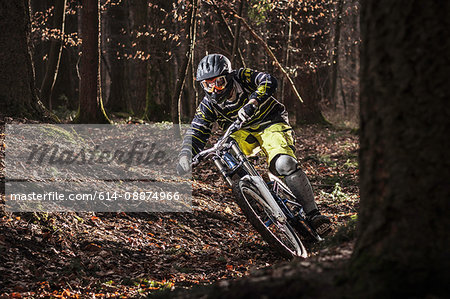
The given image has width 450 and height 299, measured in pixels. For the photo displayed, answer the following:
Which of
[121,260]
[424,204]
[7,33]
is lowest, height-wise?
[121,260]

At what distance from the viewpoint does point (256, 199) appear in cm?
527

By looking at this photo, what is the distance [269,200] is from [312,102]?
14232 millimetres

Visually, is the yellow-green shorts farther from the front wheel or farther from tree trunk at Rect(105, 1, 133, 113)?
tree trunk at Rect(105, 1, 133, 113)

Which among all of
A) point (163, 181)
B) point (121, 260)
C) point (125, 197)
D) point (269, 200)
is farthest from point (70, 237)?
point (163, 181)

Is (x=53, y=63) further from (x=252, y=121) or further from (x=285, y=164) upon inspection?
(x=285, y=164)

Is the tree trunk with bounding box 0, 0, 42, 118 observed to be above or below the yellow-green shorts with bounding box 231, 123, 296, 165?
above

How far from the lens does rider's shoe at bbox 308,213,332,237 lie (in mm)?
5652

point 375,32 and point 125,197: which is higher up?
point 375,32

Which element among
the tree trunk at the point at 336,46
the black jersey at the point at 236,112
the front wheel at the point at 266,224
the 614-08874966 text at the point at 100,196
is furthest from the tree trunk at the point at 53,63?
the front wheel at the point at 266,224

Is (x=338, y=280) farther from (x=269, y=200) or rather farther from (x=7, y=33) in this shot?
(x=7, y=33)

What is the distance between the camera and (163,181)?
920 cm

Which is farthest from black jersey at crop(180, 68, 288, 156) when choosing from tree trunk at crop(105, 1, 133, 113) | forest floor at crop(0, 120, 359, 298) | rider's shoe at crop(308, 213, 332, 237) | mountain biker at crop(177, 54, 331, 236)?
tree trunk at crop(105, 1, 133, 113)

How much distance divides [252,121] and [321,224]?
148 centimetres

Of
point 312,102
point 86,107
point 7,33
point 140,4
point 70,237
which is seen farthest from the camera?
point 312,102
